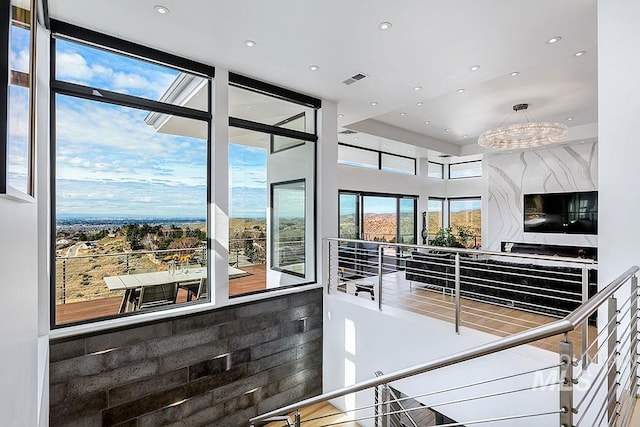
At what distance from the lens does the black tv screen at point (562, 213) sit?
7504mm

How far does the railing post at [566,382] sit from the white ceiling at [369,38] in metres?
2.69

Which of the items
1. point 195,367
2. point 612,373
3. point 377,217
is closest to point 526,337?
point 612,373

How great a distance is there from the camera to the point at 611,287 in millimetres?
1544

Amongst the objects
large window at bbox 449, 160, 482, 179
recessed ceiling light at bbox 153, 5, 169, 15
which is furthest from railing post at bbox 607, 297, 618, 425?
large window at bbox 449, 160, 482, 179

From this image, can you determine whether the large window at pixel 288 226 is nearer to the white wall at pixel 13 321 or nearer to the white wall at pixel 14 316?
the white wall at pixel 14 316

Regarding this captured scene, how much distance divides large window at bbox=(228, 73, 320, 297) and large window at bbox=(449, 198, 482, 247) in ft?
20.6

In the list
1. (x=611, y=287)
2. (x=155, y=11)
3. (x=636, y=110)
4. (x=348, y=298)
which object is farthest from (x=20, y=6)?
(x=348, y=298)

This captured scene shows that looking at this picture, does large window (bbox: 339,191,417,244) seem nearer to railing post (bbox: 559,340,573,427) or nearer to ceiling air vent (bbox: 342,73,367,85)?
ceiling air vent (bbox: 342,73,367,85)

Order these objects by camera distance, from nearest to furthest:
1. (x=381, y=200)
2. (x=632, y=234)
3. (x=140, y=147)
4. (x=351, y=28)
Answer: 1. (x=632, y=234)
2. (x=351, y=28)
3. (x=140, y=147)
4. (x=381, y=200)

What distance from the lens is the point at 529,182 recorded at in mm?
8516

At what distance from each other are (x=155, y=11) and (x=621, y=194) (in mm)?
3963

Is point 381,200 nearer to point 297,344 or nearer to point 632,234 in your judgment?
point 297,344

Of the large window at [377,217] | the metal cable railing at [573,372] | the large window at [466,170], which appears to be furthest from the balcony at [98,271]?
the large window at [466,170]

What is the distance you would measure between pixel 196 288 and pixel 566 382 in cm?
352
